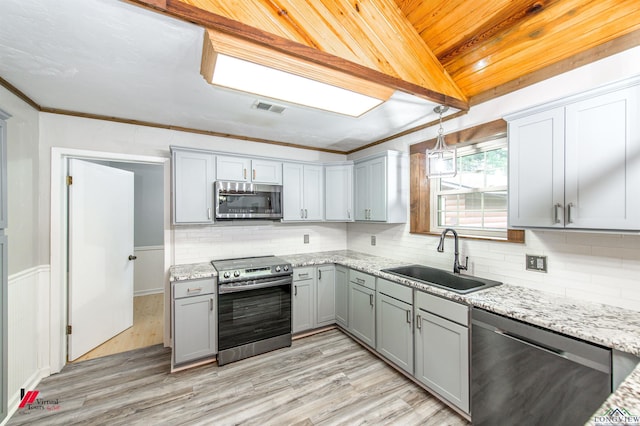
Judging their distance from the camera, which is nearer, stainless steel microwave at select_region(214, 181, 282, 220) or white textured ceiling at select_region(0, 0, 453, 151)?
white textured ceiling at select_region(0, 0, 453, 151)

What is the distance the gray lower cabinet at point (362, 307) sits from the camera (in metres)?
2.76

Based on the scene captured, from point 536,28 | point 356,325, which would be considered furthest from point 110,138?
point 536,28

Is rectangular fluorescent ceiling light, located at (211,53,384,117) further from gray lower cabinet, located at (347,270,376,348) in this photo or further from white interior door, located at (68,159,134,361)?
white interior door, located at (68,159,134,361)

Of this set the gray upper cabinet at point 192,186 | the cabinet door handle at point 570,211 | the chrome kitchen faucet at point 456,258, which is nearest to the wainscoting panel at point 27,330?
the gray upper cabinet at point 192,186

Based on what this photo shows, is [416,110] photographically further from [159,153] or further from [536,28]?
[159,153]

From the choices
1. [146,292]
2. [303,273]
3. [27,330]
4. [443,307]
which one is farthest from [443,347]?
[146,292]

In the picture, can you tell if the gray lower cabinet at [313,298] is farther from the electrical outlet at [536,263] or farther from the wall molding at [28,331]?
the wall molding at [28,331]

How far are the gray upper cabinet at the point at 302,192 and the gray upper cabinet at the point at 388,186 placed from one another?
2.36 feet

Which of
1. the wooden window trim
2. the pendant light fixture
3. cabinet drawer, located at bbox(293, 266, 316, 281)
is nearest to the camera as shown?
the pendant light fixture

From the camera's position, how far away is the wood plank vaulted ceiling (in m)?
1.51

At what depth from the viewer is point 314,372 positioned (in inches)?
99.0

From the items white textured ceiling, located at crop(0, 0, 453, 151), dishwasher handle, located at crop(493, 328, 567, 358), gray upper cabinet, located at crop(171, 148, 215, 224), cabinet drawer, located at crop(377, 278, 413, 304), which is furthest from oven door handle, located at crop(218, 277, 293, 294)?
dishwasher handle, located at crop(493, 328, 567, 358)

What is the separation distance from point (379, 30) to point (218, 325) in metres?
2.95

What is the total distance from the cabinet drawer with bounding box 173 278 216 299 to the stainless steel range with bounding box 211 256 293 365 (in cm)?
9
